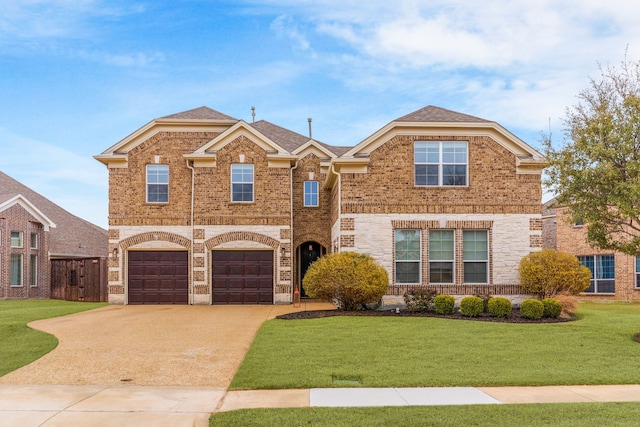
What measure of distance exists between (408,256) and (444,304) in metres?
2.50

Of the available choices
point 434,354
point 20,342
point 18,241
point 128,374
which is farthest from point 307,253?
point 18,241

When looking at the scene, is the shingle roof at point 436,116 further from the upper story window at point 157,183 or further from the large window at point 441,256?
the upper story window at point 157,183

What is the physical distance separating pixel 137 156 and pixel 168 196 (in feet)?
6.90

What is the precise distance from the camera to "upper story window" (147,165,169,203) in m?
23.0

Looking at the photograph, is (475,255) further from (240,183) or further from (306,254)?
(240,183)

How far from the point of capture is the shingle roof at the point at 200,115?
23.8m

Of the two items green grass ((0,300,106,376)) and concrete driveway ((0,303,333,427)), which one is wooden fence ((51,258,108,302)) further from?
concrete driveway ((0,303,333,427))

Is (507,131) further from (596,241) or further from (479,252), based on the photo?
(596,241)

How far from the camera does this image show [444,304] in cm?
1758

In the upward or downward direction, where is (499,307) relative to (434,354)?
upward

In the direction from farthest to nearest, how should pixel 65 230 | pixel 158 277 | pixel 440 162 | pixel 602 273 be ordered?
pixel 65 230 → pixel 602 273 → pixel 158 277 → pixel 440 162

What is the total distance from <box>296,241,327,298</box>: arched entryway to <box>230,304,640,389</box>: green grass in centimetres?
877

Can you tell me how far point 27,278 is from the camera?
30.4 m

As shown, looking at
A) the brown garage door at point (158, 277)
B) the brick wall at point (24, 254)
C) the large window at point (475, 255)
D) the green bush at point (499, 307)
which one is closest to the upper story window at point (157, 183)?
the brown garage door at point (158, 277)
